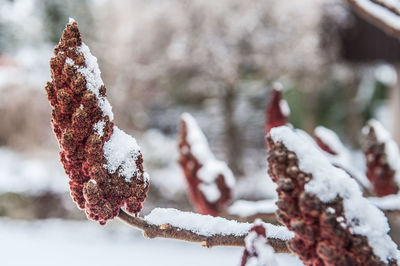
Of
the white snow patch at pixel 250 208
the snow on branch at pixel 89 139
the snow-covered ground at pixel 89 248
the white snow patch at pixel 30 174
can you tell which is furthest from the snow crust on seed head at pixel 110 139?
the white snow patch at pixel 30 174

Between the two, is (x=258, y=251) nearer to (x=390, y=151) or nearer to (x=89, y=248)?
(x=390, y=151)

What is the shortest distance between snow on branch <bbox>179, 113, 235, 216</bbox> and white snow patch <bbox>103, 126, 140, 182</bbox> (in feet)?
1.37

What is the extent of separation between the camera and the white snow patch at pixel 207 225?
401 mm

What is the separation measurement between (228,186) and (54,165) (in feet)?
19.6

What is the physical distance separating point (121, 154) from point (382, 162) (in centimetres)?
63

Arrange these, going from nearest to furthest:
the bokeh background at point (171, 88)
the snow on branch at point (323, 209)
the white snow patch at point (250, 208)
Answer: the snow on branch at point (323, 209)
the white snow patch at point (250, 208)
the bokeh background at point (171, 88)

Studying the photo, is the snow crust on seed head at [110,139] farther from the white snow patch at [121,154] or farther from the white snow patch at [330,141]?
the white snow patch at [330,141]

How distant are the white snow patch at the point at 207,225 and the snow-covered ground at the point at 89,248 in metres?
3.86

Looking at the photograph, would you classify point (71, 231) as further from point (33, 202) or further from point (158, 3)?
point (158, 3)

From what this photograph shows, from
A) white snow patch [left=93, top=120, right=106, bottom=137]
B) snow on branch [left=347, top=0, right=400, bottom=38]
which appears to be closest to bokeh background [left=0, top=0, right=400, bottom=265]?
snow on branch [left=347, top=0, right=400, bottom=38]

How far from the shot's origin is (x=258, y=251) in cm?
33

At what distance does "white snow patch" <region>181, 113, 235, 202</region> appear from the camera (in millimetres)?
832

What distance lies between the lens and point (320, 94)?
23.0 ft

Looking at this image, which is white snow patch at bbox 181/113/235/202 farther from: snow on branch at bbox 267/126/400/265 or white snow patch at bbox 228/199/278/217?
snow on branch at bbox 267/126/400/265
